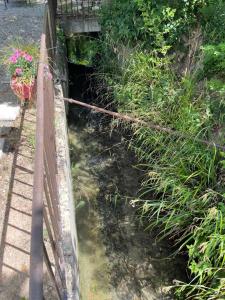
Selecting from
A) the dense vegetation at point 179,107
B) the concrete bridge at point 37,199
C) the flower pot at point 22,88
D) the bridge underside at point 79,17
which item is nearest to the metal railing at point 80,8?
the bridge underside at point 79,17

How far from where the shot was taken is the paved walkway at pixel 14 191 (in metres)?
3.09

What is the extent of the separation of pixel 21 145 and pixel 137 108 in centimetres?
232

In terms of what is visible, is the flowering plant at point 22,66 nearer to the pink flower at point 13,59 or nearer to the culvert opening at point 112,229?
the pink flower at point 13,59

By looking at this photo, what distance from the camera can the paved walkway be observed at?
309 cm

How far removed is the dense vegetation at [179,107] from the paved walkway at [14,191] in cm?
161

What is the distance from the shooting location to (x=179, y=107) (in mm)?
5238

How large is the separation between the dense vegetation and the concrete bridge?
1319 mm

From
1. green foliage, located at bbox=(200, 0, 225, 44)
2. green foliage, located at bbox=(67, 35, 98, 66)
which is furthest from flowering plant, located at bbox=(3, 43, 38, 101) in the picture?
green foliage, located at bbox=(67, 35, 98, 66)

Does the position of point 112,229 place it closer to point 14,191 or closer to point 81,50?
point 14,191

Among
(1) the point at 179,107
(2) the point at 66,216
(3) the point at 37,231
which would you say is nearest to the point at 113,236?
(2) the point at 66,216

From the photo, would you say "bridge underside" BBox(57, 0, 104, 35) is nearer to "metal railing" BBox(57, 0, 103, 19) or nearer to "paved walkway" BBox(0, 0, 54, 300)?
"metal railing" BBox(57, 0, 103, 19)

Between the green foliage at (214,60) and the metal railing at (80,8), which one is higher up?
the metal railing at (80,8)

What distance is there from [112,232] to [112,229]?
0.05 meters

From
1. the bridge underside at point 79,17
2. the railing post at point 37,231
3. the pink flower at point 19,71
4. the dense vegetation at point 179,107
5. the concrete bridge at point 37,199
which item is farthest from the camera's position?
the bridge underside at point 79,17
